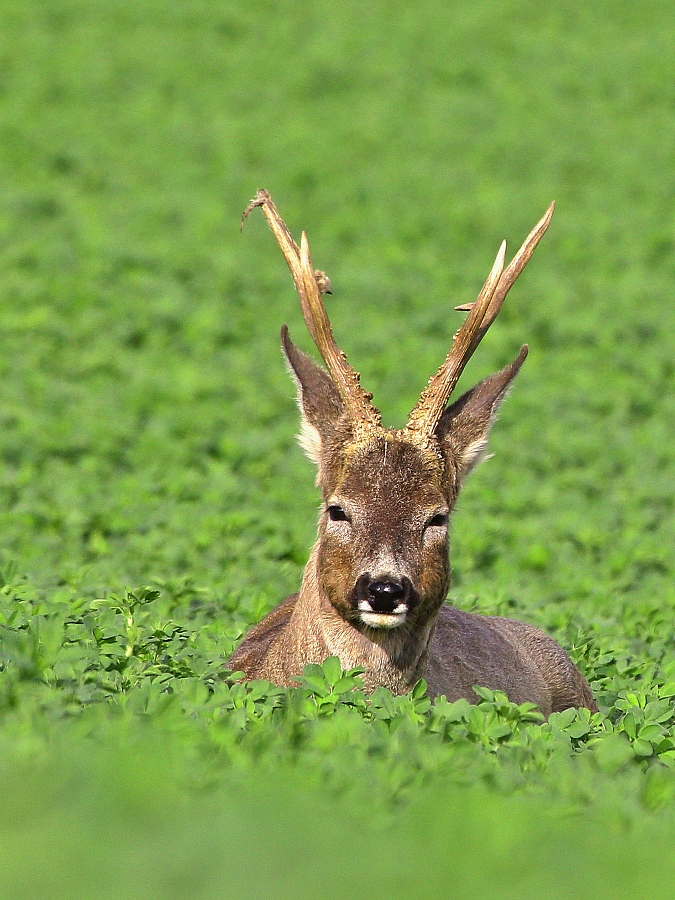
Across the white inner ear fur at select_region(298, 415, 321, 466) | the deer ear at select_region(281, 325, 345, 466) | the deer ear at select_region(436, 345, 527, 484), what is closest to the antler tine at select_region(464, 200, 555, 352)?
the deer ear at select_region(436, 345, 527, 484)

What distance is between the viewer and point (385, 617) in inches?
260

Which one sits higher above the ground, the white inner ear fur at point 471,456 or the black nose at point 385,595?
the white inner ear fur at point 471,456

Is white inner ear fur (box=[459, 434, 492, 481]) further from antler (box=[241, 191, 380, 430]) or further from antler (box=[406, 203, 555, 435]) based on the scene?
antler (box=[241, 191, 380, 430])

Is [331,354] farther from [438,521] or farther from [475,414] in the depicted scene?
[438,521]

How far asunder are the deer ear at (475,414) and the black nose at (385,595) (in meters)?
1.06

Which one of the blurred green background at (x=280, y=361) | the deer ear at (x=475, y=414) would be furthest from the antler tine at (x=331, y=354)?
the blurred green background at (x=280, y=361)

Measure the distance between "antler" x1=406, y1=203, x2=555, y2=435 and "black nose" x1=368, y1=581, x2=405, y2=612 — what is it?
935mm

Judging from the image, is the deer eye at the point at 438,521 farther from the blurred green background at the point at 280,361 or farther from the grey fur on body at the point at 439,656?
the blurred green background at the point at 280,361

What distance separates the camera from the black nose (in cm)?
659

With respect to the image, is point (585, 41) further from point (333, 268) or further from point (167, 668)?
point (167, 668)

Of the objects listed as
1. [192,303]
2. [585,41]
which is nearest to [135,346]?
[192,303]

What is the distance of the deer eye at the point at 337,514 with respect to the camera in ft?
22.8

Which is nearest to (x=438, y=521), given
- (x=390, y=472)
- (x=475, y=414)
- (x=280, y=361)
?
(x=390, y=472)

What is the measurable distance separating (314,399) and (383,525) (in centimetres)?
85
